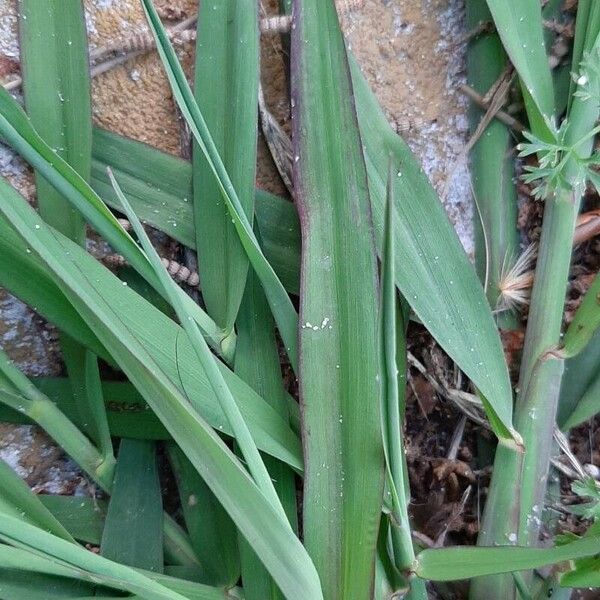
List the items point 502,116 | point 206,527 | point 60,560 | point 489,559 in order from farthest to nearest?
1. point 502,116
2. point 206,527
3. point 489,559
4. point 60,560

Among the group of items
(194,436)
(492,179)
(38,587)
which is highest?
(492,179)

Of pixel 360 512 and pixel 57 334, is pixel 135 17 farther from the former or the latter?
pixel 360 512

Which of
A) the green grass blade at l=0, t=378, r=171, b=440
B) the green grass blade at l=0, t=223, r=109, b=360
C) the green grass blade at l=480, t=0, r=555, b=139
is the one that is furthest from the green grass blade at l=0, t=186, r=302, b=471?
the green grass blade at l=480, t=0, r=555, b=139

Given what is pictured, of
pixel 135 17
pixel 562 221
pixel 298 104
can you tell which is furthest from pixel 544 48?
pixel 135 17

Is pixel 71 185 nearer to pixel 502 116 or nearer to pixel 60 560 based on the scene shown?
pixel 60 560

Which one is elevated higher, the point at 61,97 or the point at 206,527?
the point at 61,97

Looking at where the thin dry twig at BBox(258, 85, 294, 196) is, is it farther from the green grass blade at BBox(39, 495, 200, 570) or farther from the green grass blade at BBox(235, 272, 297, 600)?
the green grass blade at BBox(39, 495, 200, 570)

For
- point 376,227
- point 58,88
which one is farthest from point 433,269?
point 58,88
